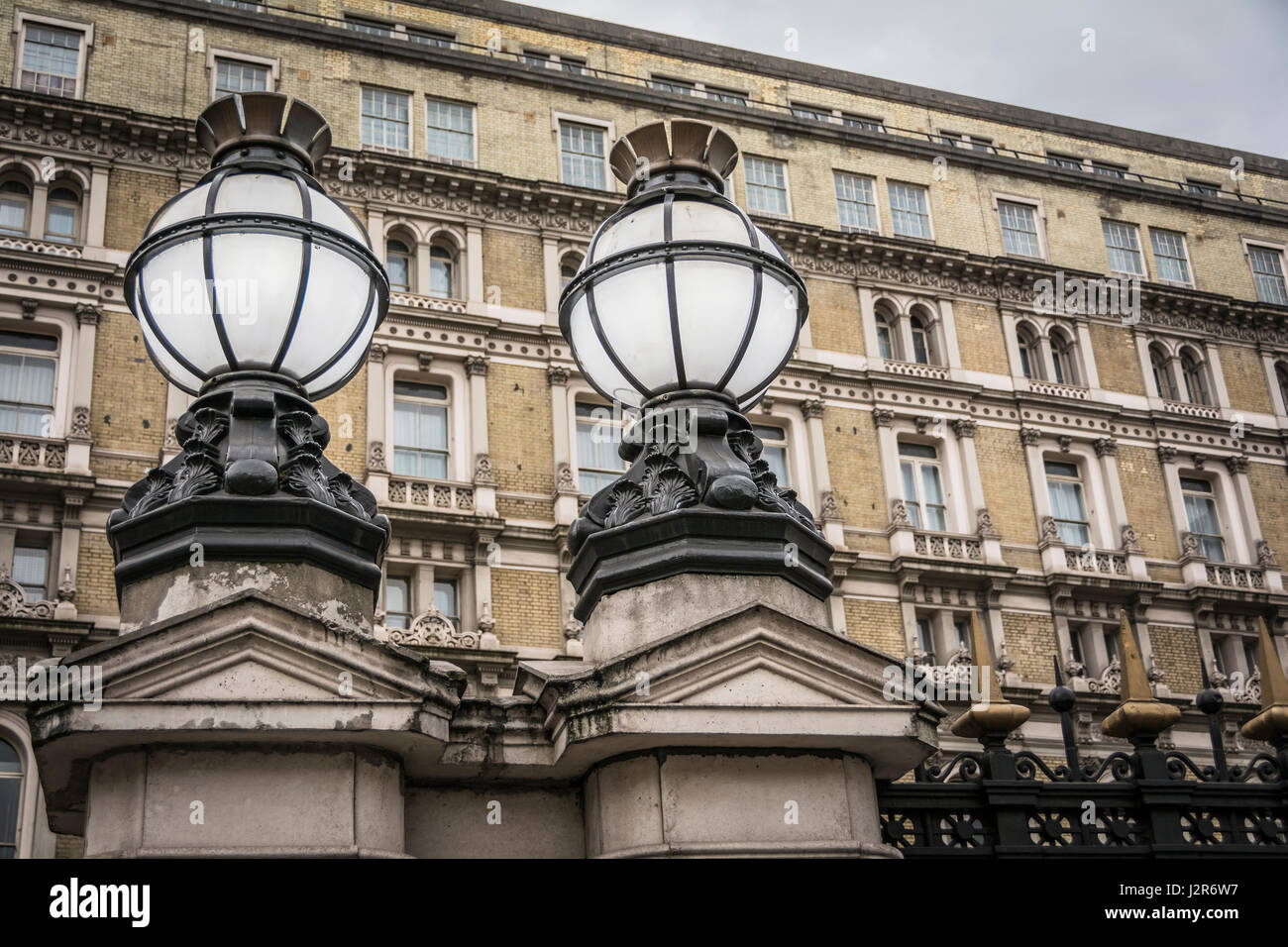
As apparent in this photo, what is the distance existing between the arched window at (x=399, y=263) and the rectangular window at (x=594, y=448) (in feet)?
16.3

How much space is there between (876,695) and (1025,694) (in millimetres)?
29997

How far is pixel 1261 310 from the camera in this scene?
42.4m

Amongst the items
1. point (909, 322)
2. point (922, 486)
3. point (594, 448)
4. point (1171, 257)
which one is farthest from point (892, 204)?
point (594, 448)

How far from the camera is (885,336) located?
125ft

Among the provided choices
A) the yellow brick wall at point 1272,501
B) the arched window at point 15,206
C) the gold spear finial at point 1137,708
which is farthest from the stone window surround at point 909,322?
the gold spear finial at point 1137,708

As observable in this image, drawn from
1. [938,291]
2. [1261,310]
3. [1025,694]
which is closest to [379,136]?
[938,291]

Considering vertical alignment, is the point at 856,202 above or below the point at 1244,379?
above

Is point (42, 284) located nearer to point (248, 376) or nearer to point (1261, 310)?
point (248, 376)

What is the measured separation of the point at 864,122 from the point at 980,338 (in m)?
8.33

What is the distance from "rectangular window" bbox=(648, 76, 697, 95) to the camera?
40.1 m

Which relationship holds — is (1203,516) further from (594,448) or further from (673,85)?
(673,85)

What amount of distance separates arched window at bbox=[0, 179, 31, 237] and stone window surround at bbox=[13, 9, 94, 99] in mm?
2612

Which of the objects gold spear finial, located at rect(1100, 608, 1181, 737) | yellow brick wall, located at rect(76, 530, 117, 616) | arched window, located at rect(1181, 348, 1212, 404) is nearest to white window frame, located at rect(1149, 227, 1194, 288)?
arched window, located at rect(1181, 348, 1212, 404)

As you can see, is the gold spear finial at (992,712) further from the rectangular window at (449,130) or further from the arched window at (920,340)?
the arched window at (920,340)
